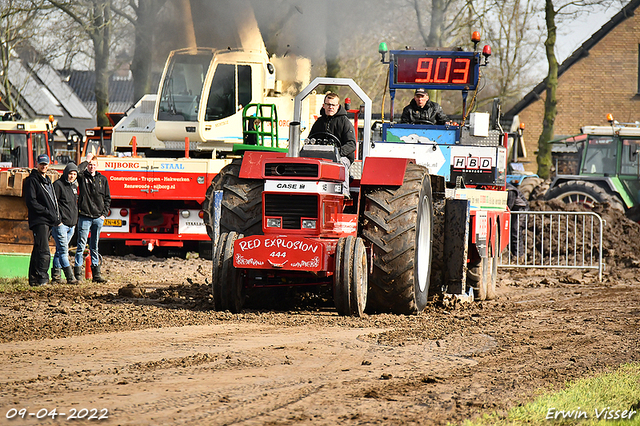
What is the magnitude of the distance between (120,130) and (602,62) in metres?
28.5

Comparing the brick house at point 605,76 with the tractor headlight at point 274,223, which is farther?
the brick house at point 605,76

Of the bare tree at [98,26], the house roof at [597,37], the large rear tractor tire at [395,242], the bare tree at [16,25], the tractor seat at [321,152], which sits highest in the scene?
the house roof at [597,37]

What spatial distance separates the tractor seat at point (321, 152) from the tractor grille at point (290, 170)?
1.51ft

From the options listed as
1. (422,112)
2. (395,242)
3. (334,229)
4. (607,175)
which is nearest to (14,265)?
(334,229)

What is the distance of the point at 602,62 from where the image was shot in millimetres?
38719

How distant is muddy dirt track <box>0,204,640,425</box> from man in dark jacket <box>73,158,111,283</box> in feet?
4.52

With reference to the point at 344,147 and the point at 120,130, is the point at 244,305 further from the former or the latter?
the point at 120,130

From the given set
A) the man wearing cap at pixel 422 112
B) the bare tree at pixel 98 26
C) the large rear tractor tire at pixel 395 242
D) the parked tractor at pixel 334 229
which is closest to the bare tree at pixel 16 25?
the bare tree at pixel 98 26

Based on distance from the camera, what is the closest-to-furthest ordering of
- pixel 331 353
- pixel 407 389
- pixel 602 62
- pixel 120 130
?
pixel 407 389 → pixel 331 353 → pixel 120 130 → pixel 602 62

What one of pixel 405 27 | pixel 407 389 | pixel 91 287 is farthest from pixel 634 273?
pixel 405 27

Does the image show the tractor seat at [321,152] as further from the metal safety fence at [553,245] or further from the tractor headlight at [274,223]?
the metal safety fence at [553,245]

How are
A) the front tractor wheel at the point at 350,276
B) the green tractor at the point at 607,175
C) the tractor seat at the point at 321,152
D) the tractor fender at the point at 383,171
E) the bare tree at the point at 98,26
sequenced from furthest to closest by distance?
1. the bare tree at the point at 98,26
2. the green tractor at the point at 607,175
3. the tractor seat at the point at 321,152
4. the tractor fender at the point at 383,171
5. the front tractor wheel at the point at 350,276

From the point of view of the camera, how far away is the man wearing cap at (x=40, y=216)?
11039 mm

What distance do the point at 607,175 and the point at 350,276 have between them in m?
13.0
